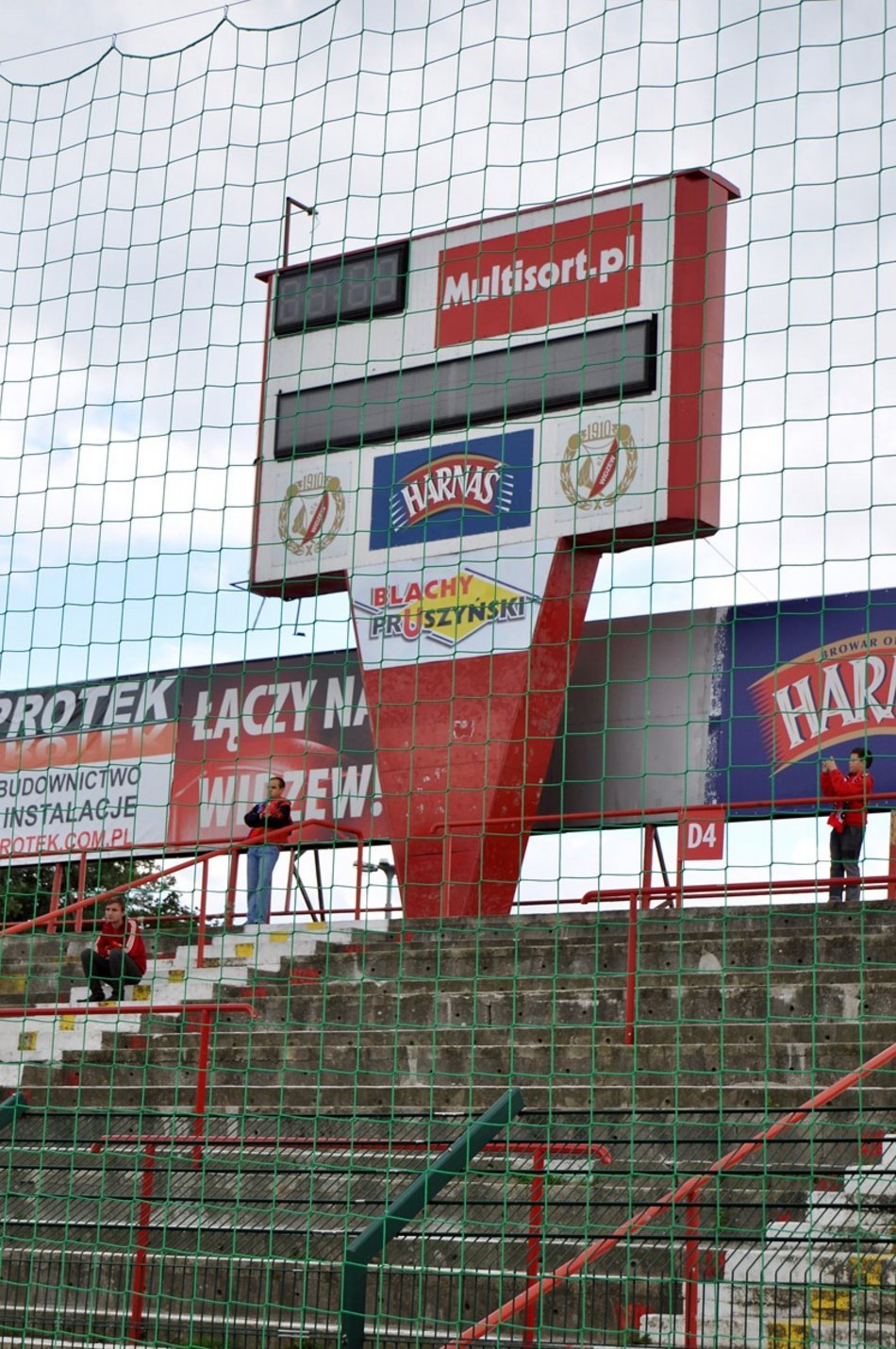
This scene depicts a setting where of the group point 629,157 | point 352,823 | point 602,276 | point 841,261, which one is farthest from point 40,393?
point 352,823

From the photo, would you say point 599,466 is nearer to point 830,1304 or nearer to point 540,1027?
point 540,1027

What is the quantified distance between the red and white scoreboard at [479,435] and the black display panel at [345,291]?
0.03 meters

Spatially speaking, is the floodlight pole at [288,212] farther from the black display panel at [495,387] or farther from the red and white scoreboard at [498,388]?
the black display panel at [495,387]

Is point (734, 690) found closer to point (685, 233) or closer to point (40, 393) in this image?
point (685, 233)

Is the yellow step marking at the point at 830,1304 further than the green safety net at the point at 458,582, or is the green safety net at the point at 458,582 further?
the green safety net at the point at 458,582

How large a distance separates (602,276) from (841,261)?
5.46m

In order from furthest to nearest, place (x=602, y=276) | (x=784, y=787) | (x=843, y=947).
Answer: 1. (x=784, y=787)
2. (x=602, y=276)
3. (x=843, y=947)

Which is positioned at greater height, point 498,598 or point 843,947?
point 498,598

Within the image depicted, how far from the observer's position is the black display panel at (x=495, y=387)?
466 inches

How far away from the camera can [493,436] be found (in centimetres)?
1392

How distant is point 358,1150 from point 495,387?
5547 millimetres

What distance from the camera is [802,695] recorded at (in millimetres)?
15164

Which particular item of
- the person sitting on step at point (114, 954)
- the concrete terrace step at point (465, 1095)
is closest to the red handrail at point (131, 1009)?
the concrete terrace step at point (465, 1095)

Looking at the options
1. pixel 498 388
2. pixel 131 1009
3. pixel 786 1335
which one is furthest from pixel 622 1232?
pixel 498 388
